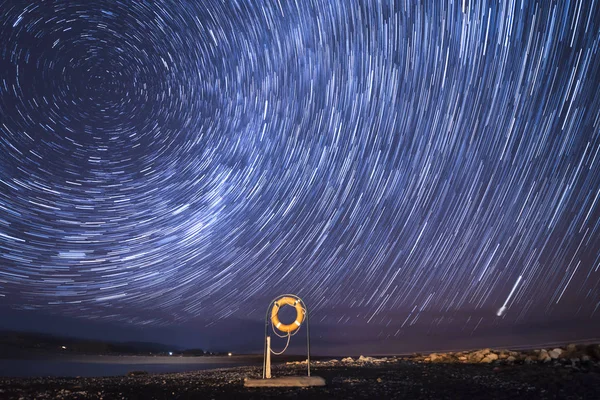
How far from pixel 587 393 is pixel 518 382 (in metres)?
2.57

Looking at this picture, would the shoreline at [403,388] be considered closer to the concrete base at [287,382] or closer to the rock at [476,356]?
the concrete base at [287,382]

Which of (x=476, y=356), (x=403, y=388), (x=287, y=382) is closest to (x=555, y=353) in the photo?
(x=476, y=356)

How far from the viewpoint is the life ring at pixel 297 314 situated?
569 inches

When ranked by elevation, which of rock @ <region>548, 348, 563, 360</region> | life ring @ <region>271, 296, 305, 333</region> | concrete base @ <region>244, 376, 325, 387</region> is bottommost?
rock @ <region>548, 348, 563, 360</region>

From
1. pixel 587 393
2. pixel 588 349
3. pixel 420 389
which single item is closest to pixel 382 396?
pixel 420 389

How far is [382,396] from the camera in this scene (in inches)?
411

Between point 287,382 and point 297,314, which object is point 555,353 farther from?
point 287,382

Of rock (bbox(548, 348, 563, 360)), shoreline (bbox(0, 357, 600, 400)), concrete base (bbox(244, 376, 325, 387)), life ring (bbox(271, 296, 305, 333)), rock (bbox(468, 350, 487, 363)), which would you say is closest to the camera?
shoreline (bbox(0, 357, 600, 400))

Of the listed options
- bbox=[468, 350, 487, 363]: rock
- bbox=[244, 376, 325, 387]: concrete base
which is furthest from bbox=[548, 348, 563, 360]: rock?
bbox=[244, 376, 325, 387]: concrete base

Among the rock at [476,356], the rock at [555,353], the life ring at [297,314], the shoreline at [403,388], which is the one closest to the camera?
the shoreline at [403,388]

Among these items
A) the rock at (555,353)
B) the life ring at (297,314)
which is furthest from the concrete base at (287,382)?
the rock at (555,353)

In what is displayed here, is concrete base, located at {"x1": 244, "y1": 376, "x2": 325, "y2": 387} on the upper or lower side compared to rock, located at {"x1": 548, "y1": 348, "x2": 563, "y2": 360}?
upper

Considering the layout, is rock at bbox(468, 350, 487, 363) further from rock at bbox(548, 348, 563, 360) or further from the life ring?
A: the life ring

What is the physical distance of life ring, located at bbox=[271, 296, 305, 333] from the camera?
1445cm
